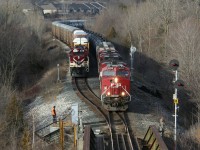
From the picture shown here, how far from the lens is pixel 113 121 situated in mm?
21422

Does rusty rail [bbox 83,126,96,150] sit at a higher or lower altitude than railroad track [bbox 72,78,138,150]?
A: higher

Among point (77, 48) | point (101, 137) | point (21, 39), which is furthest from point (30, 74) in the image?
point (101, 137)

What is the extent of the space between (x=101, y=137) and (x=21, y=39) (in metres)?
25.7

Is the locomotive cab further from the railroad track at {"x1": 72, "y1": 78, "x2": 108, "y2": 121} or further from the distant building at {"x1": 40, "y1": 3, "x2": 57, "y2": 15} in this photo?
the distant building at {"x1": 40, "y1": 3, "x2": 57, "y2": 15}

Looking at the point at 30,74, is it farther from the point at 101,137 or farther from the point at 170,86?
the point at 101,137

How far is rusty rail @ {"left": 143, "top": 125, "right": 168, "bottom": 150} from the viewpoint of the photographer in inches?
634

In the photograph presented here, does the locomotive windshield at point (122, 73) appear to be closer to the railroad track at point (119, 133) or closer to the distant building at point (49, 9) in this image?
the railroad track at point (119, 133)

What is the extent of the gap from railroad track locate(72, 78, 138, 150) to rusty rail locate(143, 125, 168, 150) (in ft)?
2.04

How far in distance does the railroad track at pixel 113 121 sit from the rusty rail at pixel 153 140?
0.62 meters

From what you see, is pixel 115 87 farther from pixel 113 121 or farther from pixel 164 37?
pixel 164 37

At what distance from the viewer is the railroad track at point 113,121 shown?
60.1 ft

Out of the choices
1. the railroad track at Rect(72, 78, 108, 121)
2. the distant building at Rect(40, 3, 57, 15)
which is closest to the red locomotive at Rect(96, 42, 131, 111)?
the railroad track at Rect(72, 78, 108, 121)

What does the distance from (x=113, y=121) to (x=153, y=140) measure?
14.2 feet

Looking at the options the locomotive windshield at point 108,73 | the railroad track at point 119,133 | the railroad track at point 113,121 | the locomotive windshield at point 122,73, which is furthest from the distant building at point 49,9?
the railroad track at point 119,133
